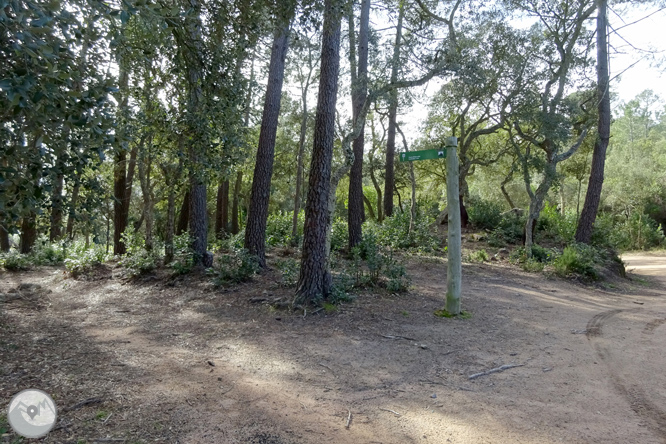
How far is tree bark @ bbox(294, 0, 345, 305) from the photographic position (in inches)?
279

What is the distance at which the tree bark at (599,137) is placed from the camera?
1381 cm

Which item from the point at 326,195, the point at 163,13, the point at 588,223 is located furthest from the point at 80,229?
the point at 588,223

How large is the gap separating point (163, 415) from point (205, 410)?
320 mm

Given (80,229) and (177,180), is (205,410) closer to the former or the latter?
(80,229)

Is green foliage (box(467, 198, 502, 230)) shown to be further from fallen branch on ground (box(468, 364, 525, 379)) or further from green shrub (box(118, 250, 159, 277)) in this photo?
fallen branch on ground (box(468, 364, 525, 379))

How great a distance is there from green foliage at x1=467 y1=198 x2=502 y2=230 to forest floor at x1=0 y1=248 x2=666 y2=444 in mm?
10135

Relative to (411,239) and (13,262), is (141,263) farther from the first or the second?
(411,239)

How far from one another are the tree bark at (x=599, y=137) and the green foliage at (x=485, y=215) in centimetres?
402

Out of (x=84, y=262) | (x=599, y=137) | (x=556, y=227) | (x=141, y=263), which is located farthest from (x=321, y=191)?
(x=556, y=227)

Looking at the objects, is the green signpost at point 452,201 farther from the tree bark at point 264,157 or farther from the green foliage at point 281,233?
the green foliage at point 281,233

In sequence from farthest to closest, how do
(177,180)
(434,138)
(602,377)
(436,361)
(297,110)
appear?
(297,110) → (434,138) → (177,180) → (436,361) → (602,377)

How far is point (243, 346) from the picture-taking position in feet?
17.9

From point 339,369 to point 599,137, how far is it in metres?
13.8

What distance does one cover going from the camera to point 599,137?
14.3 meters
